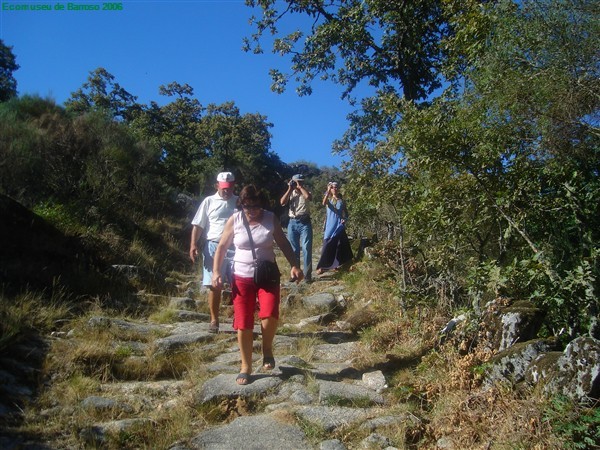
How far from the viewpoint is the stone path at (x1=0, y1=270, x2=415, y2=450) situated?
361 cm

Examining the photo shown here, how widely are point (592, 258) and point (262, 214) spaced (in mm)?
2685

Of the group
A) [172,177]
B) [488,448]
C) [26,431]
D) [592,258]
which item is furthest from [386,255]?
[172,177]

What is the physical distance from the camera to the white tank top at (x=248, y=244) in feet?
14.9

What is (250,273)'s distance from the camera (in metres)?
4.50

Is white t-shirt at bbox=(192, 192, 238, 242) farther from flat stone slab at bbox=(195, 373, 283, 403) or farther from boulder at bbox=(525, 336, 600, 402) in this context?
boulder at bbox=(525, 336, 600, 402)

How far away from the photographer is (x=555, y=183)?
4.58 metres

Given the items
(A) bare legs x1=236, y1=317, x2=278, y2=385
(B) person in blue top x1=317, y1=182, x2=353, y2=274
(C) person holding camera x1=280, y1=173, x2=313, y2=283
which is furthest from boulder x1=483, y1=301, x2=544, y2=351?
(B) person in blue top x1=317, y1=182, x2=353, y2=274

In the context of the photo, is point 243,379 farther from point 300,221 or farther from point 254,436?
point 300,221

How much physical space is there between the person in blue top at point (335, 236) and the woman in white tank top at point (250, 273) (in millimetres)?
4642

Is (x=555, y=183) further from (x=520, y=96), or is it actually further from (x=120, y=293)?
(x=120, y=293)

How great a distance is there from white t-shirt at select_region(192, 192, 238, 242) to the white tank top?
1.34 meters

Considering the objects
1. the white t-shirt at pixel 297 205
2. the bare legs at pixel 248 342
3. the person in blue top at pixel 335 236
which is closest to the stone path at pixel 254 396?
the bare legs at pixel 248 342

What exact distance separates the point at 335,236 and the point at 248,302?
5.13 meters

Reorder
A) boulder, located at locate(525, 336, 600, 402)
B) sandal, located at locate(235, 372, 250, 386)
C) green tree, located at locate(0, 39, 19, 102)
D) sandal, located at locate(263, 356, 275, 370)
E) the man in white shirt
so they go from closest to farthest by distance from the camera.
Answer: boulder, located at locate(525, 336, 600, 402), sandal, located at locate(235, 372, 250, 386), sandal, located at locate(263, 356, 275, 370), the man in white shirt, green tree, located at locate(0, 39, 19, 102)
